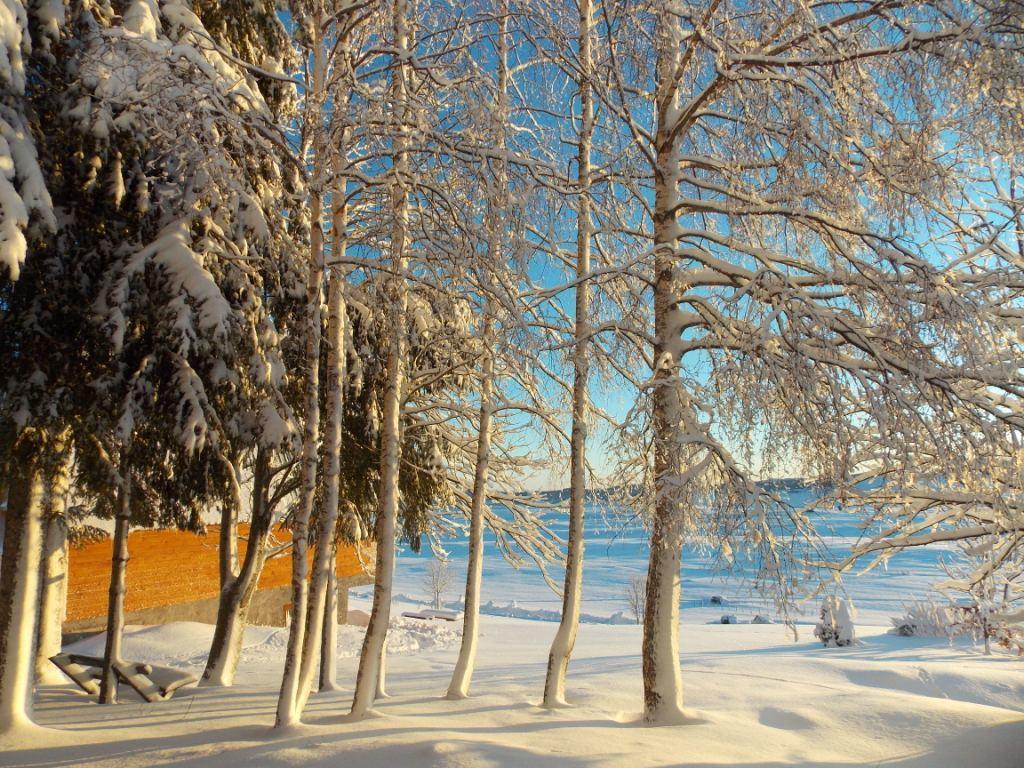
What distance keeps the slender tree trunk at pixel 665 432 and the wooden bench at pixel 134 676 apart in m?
6.03

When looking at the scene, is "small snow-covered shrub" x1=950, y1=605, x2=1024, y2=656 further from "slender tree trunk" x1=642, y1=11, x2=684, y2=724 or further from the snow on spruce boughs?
the snow on spruce boughs

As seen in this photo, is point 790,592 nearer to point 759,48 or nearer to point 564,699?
point 564,699

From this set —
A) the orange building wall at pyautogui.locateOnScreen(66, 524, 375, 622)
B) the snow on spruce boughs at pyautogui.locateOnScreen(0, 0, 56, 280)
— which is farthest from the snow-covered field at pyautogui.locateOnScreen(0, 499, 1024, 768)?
the snow on spruce boughs at pyautogui.locateOnScreen(0, 0, 56, 280)

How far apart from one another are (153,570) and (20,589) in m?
10.2

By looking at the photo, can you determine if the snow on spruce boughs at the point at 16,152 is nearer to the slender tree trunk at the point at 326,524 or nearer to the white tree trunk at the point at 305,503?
the white tree trunk at the point at 305,503

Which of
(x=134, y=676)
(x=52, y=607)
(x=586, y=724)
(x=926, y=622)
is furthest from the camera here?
(x=926, y=622)

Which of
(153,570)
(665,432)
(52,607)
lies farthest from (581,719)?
(153,570)

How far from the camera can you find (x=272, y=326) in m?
7.82

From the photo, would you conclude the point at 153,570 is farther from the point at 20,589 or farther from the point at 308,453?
the point at 308,453

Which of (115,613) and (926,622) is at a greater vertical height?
(115,613)

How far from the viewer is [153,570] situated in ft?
54.4

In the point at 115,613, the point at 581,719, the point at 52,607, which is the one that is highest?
the point at 115,613

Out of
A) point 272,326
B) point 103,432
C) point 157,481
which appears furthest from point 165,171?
point 157,481

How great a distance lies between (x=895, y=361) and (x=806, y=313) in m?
0.83
